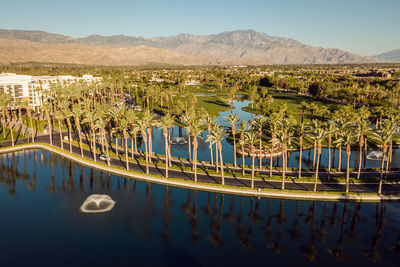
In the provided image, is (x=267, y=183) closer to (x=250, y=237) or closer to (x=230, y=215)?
(x=230, y=215)

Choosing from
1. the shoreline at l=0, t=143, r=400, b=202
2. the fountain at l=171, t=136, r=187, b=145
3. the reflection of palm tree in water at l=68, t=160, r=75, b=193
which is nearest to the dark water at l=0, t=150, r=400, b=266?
the reflection of palm tree in water at l=68, t=160, r=75, b=193

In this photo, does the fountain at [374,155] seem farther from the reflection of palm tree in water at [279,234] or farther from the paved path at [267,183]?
the reflection of palm tree in water at [279,234]

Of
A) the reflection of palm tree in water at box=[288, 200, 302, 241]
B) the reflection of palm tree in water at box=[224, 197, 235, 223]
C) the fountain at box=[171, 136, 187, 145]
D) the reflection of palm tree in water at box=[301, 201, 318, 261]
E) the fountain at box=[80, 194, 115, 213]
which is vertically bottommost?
the reflection of palm tree in water at box=[301, 201, 318, 261]

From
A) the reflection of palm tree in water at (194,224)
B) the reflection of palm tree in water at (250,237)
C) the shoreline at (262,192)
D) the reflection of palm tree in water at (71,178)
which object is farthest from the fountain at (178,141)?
the reflection of palm tree in water at (250,237)

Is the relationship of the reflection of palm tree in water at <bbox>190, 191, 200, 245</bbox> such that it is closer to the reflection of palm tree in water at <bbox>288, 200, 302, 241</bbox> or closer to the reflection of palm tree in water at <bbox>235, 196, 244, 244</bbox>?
the reflection of palm tree in water at <bbox>235, 196, 244, 244</bbox>

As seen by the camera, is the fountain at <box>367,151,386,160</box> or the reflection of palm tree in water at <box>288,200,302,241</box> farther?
the fountain at <box>367,151,386,160</box>

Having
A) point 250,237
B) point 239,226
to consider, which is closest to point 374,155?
point 239,226

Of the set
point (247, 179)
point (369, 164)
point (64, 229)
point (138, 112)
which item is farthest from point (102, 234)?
point (138, 112)
